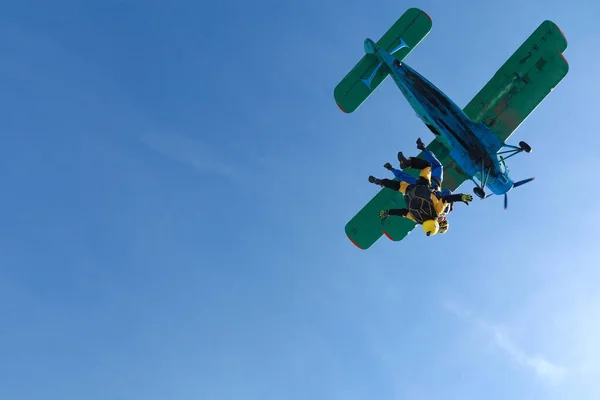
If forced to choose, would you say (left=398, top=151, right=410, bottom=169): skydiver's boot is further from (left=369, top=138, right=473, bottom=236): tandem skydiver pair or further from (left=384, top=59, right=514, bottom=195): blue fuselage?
(left=384, top=59, right=514, bottom=195): blue fuselage

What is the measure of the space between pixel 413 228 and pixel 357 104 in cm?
560

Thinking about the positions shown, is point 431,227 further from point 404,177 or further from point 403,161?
point 403,161

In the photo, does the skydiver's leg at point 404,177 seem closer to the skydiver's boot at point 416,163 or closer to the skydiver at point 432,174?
the skydiver at point 432,174

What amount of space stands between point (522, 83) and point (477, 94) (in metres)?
1.56

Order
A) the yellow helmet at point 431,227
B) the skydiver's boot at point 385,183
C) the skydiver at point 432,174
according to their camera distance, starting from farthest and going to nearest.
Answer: the skydiver at point 432,174 < the skydiver's boot at point 385,183 < the yellow helmet at point 431,227

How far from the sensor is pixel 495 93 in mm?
19156

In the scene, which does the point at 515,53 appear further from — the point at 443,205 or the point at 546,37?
the point at 443,205

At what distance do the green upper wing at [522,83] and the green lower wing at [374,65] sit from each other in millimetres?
3207

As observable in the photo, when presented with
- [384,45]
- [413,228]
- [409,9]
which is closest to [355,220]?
[413,228]

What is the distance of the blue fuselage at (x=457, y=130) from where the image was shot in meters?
17.5

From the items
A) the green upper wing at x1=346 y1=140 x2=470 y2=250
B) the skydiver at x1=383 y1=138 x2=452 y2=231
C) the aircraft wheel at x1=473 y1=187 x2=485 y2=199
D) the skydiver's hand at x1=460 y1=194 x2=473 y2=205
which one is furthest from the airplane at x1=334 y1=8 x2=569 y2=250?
the skydiver's hand at x1=460 y1=194 x2=473 y2=205

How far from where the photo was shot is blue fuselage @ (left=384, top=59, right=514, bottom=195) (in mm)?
17547

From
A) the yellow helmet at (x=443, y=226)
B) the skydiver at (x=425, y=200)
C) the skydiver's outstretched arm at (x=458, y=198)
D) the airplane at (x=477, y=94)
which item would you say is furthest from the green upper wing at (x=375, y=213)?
the skydiver's outstretched arm at (x=458, y=198)

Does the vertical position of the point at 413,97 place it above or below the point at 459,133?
above
